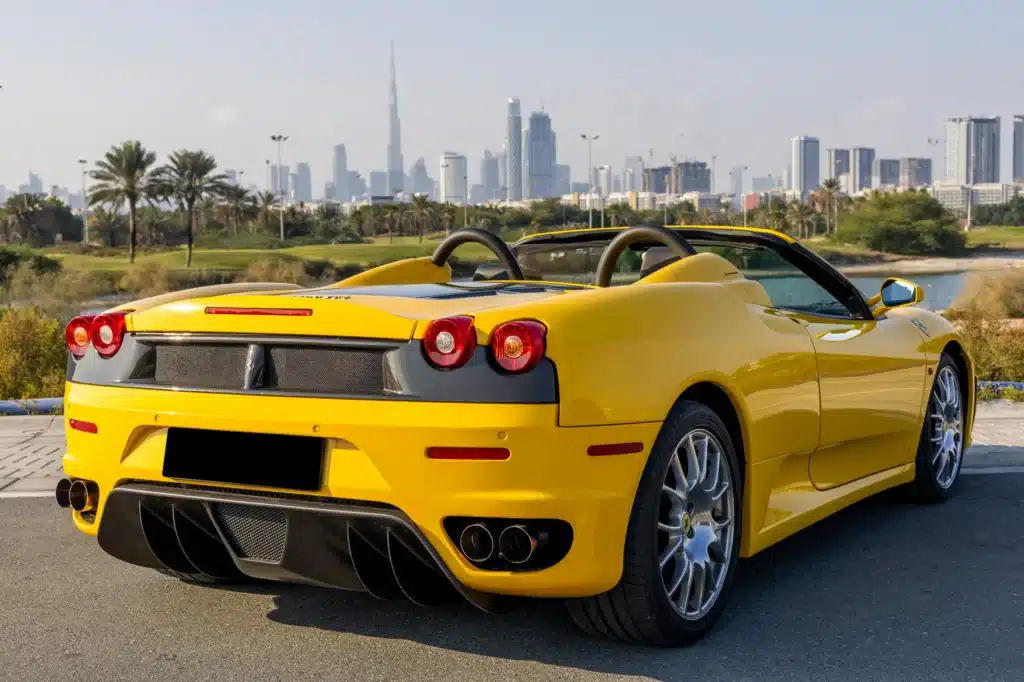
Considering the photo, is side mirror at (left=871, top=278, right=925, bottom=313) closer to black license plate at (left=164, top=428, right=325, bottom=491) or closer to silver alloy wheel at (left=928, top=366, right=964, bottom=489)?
silver alloy wheel at (left=928, top=366, right=964, bottom=489)

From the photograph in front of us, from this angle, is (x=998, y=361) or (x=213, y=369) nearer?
(x=213, y=369)

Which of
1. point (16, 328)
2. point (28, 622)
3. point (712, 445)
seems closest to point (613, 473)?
point (712, 445)

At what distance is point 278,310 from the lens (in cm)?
358

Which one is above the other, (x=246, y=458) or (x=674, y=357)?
(x=674, y=357)

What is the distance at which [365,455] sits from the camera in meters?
3.36

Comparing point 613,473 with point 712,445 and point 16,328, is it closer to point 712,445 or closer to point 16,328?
point 712,445

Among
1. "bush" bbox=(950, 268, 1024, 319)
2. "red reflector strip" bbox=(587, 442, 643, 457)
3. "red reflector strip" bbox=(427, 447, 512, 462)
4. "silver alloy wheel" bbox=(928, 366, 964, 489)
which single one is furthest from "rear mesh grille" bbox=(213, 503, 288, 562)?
"bush" bbox=(950, 268, 1024, 319)

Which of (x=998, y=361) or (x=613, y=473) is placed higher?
(x=613, y=473)

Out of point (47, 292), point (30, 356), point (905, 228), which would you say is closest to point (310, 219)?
point (905, 228)

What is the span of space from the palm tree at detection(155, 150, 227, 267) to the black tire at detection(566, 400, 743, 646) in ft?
247

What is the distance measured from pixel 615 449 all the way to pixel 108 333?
1.66 meters

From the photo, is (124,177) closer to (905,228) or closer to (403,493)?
(905,228)

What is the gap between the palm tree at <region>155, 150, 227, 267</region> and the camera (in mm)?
75625

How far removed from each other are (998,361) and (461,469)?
10.1 metres
